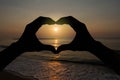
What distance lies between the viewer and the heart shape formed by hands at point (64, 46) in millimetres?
2402

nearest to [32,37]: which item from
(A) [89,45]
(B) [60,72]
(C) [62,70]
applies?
(A) [89,45]

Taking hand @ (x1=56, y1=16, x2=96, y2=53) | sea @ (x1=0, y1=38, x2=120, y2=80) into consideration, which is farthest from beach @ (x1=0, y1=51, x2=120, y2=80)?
hand @ (x1=56, y1=16, x2=96, y2=53)

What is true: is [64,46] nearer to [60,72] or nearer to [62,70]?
[60,72]

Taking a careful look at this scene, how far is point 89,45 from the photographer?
2.42m

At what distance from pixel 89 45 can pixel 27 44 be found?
850mm

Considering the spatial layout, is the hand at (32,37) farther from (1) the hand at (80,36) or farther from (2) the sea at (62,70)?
(2) the sea at (62,70)

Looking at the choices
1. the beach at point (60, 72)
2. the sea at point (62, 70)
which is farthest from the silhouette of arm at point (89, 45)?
the beach at point (60, 72)

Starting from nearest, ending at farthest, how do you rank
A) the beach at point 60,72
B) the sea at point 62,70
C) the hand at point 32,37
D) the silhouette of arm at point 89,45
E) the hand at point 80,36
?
the silhouette of arm at point 89,45
the hand at point 80,36
the hand at point 32,37
the beach at point 60,72
the sea at point 62,70

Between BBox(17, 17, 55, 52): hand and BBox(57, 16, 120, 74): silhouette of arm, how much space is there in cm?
22

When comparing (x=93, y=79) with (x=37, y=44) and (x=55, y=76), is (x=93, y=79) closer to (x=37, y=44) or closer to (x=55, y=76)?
(x=55, y=76)

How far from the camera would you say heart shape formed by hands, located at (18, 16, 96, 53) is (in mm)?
2402

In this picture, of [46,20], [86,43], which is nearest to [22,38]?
[46,20]

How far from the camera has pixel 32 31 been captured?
102 inches

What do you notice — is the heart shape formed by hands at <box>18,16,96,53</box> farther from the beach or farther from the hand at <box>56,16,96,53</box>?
the beach
